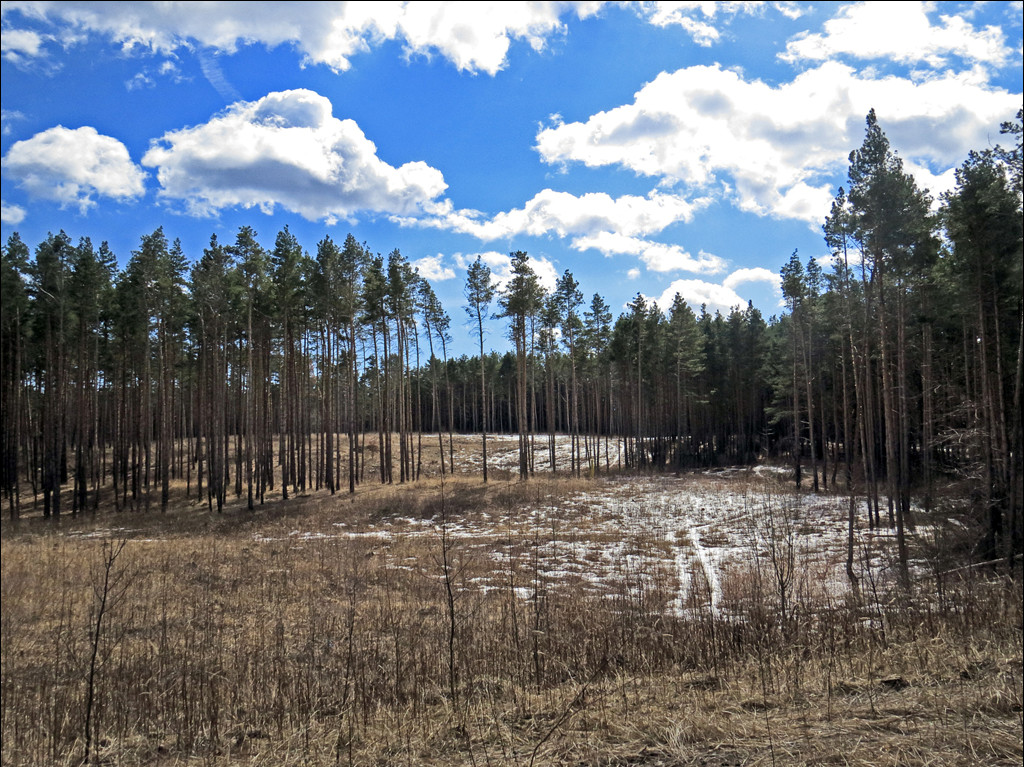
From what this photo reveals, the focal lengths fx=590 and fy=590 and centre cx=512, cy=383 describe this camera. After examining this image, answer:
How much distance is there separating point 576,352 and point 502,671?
5496 centimetres

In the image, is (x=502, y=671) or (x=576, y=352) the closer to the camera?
(x=502, y=671)

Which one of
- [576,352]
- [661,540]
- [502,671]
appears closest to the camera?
[502,671]

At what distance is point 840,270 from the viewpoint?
94.0 ft

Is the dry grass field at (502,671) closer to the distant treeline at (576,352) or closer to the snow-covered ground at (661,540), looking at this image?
the snow-covered ground at (661,540)

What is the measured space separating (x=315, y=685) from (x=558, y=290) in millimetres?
44209

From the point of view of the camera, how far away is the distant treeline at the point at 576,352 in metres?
20.0

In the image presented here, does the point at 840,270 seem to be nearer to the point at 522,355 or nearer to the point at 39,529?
the point at 522,355

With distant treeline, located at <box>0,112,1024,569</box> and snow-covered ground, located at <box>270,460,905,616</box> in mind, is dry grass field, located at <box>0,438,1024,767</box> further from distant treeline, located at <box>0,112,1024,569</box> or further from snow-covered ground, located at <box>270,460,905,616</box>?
distant treeline, located at <box>0,112,1024,569</box>

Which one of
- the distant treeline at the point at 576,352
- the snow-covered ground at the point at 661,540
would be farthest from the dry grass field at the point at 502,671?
the distant treeline at the point at 576,352

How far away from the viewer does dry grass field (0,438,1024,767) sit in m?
4.69

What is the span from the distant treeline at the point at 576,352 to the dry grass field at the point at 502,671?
6145 millimetres

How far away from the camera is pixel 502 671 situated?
23.8 feet

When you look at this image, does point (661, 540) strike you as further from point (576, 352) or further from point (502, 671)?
point (576, 352)

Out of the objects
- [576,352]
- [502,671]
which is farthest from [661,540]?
[576,352]
